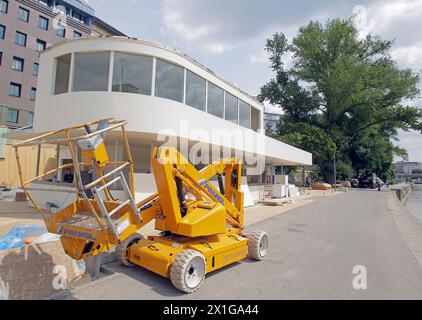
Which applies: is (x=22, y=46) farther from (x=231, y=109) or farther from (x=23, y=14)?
(x=231, y=109)

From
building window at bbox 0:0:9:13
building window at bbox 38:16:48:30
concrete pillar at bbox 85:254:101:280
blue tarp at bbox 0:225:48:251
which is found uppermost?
building window at bbox 38:16:48:30

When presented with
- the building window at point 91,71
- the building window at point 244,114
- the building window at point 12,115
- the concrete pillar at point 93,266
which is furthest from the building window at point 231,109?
the building window at point 12,115

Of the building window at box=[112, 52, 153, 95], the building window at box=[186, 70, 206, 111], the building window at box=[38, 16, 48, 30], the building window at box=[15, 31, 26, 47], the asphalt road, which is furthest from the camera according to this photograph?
the building window at box=[38, 16, 48, 30]

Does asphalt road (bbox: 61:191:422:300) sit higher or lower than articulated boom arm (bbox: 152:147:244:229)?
lower

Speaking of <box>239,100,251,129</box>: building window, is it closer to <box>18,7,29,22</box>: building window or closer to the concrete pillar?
the concrete pillar

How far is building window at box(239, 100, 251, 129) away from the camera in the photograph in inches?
659

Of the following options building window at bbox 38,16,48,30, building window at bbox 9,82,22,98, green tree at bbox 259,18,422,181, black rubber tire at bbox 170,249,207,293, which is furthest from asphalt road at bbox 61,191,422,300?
building window at bbox 38,16,48,30

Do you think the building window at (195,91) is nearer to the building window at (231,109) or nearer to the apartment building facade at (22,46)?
the building window at (231,109)

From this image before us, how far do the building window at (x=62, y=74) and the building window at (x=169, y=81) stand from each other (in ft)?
13.3

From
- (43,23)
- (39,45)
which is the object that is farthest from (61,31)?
(39,45)

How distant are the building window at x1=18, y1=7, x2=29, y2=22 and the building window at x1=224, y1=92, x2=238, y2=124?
3314 cm

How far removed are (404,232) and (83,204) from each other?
11.1 metres

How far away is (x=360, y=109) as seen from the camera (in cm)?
3984

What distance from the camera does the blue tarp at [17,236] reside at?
4.95m
